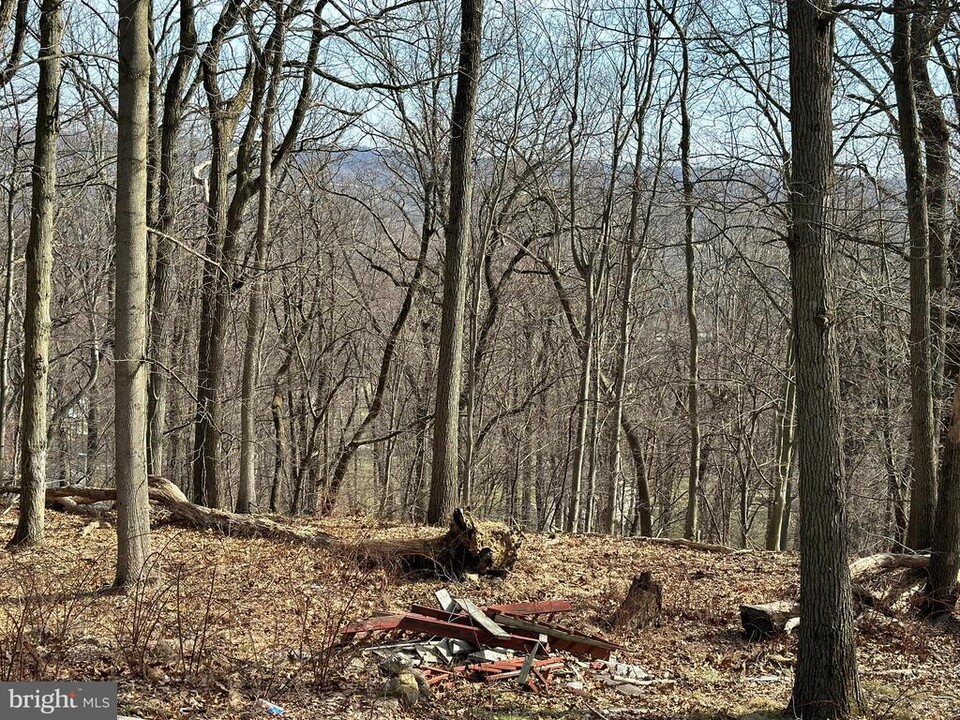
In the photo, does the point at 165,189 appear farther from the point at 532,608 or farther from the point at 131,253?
the point at 532,608

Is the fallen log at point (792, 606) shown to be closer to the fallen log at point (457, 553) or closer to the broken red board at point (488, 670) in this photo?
the broken red board at point (488, 670)

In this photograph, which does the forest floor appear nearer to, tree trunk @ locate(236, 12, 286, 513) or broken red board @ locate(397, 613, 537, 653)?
broken red board @ locate(397, 613, 537, 653)

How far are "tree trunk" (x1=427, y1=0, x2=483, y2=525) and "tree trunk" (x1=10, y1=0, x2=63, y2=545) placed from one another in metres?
4.82

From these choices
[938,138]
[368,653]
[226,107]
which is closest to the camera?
[368,653]

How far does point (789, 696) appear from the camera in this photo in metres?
6.45

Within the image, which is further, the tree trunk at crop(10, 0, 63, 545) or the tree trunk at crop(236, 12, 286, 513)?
the tree trunk at crop(236, 12, 286, 513)

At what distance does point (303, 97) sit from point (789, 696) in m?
12.0

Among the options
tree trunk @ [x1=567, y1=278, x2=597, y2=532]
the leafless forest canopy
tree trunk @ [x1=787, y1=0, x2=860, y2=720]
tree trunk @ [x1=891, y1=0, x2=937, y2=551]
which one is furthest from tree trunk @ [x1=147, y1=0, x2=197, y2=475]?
tree trunk @ [x1=891, y1=0, x2=937, y2=551]

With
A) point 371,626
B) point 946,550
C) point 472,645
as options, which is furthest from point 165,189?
point 946,550

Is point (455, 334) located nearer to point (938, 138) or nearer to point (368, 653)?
point (368, 653)

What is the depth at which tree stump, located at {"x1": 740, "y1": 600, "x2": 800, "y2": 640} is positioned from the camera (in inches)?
311

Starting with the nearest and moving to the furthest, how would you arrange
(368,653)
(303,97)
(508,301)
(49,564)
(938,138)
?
(368,653)
(49,564)
(938,138)
(303,97)
(508,301)

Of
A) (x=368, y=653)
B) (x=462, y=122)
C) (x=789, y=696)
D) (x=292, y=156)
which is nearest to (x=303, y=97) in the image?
(x=292, y=156)

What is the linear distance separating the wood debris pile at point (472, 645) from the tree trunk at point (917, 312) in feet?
16.7
